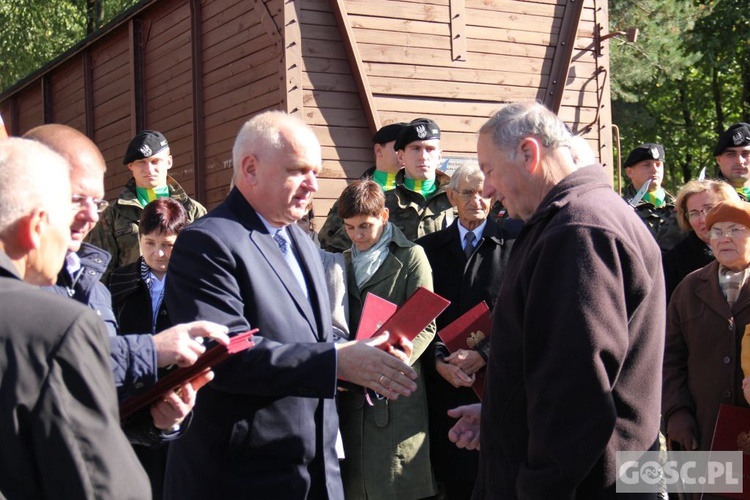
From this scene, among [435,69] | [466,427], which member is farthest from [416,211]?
[435,69]

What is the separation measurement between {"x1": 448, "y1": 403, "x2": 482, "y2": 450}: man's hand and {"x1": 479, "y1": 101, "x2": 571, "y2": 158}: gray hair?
3.46 ft

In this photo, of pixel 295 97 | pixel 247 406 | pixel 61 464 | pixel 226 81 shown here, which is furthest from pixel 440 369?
pixel 226 81

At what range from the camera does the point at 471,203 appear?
5316mm

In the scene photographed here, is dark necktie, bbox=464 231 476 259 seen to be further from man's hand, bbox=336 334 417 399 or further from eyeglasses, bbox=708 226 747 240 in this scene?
man's hand, bbox=336 334 417 399

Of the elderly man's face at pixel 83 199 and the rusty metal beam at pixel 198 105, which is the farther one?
the rusty metal beam at pixel 198 105

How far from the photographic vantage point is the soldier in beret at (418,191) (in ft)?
20.5

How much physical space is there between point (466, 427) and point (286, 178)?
1181 mm

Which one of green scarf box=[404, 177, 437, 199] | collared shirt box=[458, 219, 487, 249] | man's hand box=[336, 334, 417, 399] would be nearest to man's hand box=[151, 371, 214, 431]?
man's hand box=[336, 334, 417, 399]

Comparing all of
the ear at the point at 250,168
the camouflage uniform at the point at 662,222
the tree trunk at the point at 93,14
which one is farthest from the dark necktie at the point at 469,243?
the tree trunk at the point at 93,14

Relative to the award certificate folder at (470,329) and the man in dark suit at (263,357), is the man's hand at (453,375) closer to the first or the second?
the award certificate folder at (470,329)

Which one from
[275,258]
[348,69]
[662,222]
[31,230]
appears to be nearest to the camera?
[31,230]

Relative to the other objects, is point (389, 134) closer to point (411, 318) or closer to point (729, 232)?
point (729, 232)

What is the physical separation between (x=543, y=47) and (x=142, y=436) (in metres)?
8.73

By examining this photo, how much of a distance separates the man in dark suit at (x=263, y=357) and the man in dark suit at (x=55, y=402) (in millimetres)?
1111
